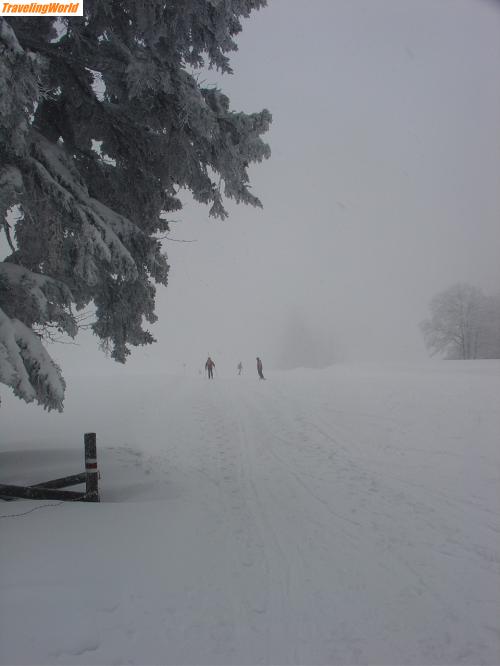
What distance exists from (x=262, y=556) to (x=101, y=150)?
6.12m

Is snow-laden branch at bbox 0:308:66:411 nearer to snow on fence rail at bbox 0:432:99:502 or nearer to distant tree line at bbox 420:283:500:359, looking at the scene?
snow on fence rail at bbox 0:432:99:502

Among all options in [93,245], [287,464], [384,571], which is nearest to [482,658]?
[384,571]

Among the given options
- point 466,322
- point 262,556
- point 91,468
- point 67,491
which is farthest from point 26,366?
point 466,322

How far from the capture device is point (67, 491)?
4.77 meters

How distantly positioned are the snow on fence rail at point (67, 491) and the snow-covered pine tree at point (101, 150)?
3.54 ft

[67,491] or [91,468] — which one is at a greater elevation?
[91,468]

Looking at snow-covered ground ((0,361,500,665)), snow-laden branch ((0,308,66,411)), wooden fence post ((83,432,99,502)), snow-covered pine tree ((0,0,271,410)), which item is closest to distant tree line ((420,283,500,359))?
snow-covered ground ((0,361,500,665))

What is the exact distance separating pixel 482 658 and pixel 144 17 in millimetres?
6840

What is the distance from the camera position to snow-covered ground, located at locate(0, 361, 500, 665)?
8.61 ft

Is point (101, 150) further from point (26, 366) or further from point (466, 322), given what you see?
point (466, 322)

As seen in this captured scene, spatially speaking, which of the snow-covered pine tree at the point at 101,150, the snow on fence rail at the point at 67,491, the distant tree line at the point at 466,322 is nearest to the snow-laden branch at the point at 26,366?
the snow-covered pine tree at the point at 101,150

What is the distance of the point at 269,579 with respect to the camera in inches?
133

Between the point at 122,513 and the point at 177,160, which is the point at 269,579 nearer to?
the point at 122,513

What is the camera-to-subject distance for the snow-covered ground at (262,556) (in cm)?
262
